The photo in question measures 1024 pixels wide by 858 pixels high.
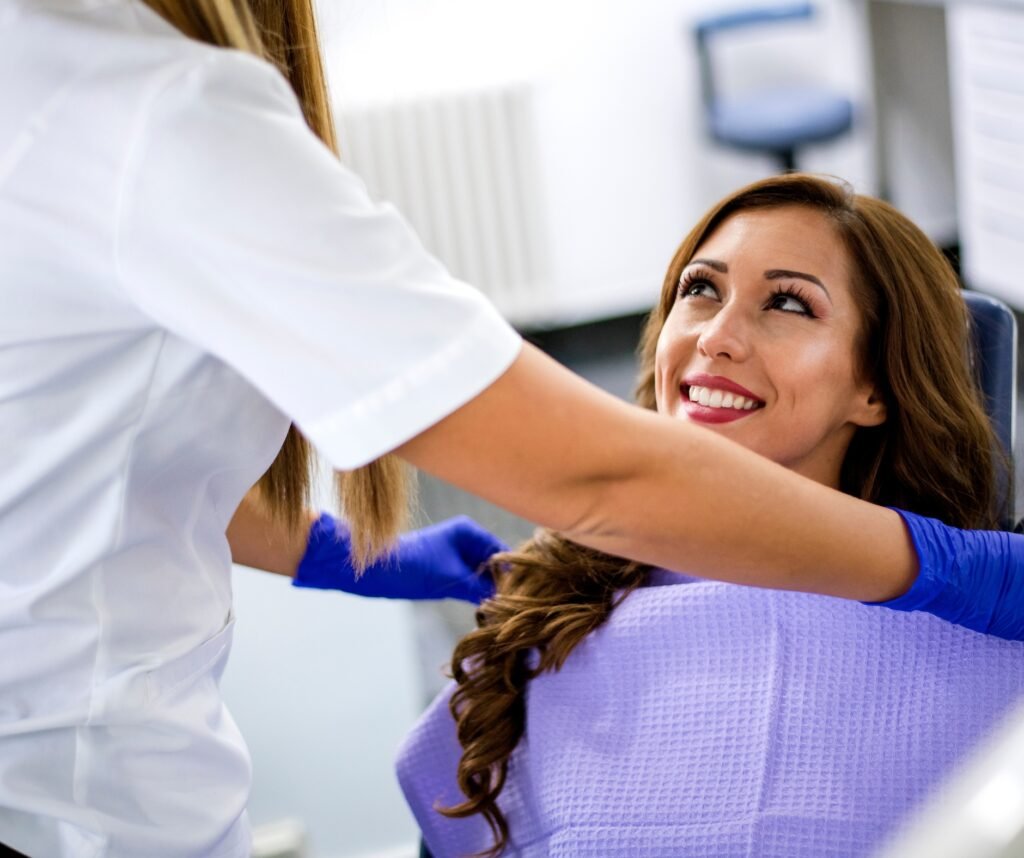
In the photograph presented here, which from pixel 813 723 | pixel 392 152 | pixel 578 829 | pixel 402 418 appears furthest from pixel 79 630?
pixel 392 152

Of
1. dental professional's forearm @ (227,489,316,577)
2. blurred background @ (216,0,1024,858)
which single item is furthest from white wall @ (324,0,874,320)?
dental professional's forearm @ (227,489,316,577)

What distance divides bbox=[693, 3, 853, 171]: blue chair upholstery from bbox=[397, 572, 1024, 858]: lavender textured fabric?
9.12ft

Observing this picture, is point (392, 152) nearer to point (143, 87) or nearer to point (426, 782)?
point (426, 782)

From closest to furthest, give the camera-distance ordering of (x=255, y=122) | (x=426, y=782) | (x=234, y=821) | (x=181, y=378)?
(x=255, y=122) → (x=181, y=378) → (x=234, y=821) → (x=426, y=782)

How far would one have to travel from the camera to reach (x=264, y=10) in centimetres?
90

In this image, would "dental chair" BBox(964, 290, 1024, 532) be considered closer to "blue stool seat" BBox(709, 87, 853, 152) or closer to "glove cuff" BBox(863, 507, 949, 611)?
"glove cuff" BBox(863, 507, 949, 611)

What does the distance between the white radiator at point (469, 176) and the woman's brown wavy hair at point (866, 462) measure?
274 cm

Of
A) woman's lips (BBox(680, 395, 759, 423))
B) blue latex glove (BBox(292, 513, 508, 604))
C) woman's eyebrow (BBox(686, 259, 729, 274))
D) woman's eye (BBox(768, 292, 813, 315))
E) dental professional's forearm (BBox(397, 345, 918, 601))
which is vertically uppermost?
dental professional's forearm (BBox(397, 345, 918, 601))

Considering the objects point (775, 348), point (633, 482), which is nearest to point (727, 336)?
point (775, 348)

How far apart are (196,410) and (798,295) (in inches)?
30.2

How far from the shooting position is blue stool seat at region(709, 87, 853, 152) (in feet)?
12.8

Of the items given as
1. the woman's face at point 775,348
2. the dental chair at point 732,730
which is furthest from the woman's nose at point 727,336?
the dental chair at point 732,730

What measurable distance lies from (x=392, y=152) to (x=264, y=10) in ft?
10.8

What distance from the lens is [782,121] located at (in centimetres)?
392
